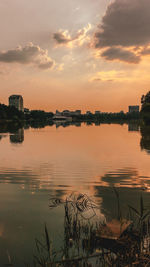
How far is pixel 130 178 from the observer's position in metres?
18.1

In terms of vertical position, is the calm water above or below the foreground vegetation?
below

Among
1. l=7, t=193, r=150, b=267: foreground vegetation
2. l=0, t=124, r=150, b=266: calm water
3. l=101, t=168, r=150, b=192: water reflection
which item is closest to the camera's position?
l=7, t=193, r=150, b=267: foreground vegetation

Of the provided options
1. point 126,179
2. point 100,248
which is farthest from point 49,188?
point 100,248

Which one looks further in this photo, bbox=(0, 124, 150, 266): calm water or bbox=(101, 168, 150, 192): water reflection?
bbox=(101, 168, 150, 192): water reflection

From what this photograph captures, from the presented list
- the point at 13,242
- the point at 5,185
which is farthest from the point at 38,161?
the point at 13,242

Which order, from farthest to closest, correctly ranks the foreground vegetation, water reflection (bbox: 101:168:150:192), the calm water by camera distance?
1. water reflection (bbox: 101:168:150:192)
2. the calm water
3. the foreground vegetation

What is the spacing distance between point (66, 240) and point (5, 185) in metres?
8.74

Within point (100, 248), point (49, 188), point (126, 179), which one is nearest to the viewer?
point (100, 248)

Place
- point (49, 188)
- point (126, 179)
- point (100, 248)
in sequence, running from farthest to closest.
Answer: point (126, 179) < point (49, 188) < point (100, 248)

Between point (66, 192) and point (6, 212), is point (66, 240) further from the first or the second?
point (66, 192)

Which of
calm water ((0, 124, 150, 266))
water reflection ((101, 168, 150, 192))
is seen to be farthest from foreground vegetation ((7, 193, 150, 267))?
water reflection ((101, 168, 150, 192))

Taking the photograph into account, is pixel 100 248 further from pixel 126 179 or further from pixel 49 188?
pixel 126 179

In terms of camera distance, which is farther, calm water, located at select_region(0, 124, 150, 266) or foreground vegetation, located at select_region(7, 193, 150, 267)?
calm water, located at select_region(0, 124, 150, 266)

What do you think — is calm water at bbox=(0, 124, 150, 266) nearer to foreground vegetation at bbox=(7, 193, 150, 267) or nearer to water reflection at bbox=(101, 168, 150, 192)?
water reflection at bbox=(101, 168, 150, 192)
